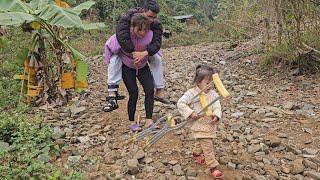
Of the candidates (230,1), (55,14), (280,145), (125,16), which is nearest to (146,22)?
(125,16)

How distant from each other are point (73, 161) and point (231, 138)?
179 cm

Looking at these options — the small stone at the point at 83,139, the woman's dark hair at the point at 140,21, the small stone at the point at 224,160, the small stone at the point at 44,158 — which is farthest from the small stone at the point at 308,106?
the small stone at the point at 44,158

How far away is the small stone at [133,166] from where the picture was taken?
4074mm

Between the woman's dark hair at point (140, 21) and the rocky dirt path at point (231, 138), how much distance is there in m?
1.26

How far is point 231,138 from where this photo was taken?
499 cm

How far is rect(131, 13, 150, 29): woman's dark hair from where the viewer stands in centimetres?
476

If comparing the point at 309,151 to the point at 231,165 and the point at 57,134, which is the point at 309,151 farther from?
the point at 57,134

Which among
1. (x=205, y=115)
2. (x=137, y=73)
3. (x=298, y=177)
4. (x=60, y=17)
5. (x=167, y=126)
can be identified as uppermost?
(x=60, y=17)

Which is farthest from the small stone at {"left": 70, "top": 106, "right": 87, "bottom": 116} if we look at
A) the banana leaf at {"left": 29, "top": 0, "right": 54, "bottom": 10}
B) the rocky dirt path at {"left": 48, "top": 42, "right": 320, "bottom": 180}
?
the banana leaf at {"left": 29, "top": 0, "right": 54, "bottom": 10}

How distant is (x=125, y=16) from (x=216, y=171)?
203 cm

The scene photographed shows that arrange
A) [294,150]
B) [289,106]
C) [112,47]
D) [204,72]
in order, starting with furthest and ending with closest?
[289,106] → [112,47] → [294,150] → [204,72]

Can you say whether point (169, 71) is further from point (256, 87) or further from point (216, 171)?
point (216, 171)

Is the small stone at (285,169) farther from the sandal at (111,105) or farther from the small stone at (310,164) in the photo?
the sandal at (111,105)

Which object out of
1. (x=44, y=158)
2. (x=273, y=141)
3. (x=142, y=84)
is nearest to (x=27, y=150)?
(x=44, y=158)
